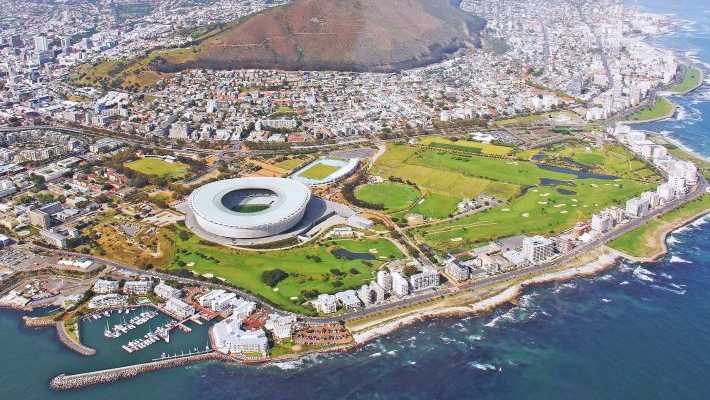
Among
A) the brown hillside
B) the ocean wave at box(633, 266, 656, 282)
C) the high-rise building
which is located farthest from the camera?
the high-rise building

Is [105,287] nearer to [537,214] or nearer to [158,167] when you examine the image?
[158,167]

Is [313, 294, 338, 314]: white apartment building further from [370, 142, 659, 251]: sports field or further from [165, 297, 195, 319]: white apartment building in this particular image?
[370, 142, 659, 251]: sports field

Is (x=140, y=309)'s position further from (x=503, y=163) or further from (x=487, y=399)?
(x=503, y=163)

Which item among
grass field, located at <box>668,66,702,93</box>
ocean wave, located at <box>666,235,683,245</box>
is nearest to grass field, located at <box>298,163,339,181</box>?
ocean wave, located at <box>666,235,683,245</box>

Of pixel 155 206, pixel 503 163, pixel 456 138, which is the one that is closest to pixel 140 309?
pixel 155 206

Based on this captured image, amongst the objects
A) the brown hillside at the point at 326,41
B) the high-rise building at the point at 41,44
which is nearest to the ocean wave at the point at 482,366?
the brown hillside at the point at 326,41
